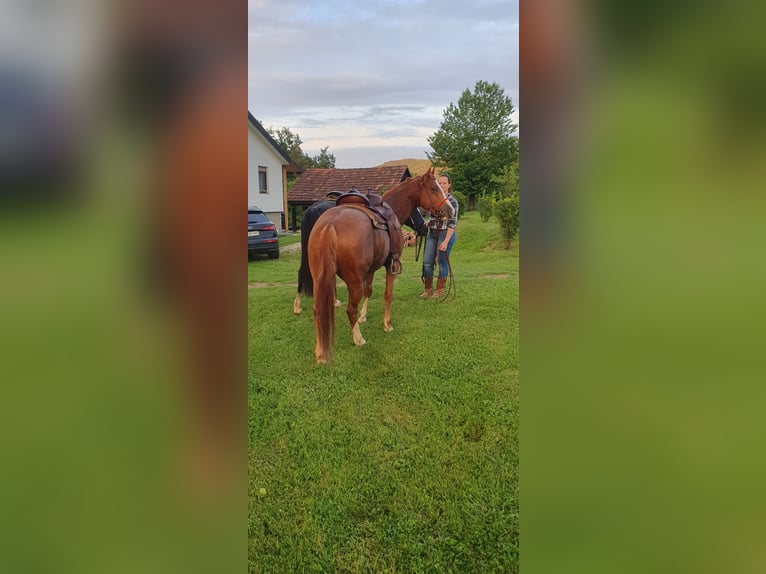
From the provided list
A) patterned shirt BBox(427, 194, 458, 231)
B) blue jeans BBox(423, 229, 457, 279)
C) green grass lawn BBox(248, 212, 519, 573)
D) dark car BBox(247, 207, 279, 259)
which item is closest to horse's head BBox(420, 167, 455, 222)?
patterned shirt BBox(427, 194, 458, 231)

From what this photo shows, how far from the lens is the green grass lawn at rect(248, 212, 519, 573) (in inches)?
79.4

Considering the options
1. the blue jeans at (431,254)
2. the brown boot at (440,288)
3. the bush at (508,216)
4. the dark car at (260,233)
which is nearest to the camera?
the blue jeans at (431,254)

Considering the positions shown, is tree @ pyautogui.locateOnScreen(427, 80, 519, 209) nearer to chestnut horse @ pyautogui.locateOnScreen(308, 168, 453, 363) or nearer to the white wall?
the white wall

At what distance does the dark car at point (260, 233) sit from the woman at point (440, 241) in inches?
213

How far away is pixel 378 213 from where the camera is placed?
4.95 m

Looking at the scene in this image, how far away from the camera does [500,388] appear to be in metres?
3.73

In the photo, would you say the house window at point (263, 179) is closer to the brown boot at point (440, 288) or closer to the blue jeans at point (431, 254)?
the blue jeans at point (431, 254)

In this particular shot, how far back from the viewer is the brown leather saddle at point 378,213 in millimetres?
4834
